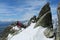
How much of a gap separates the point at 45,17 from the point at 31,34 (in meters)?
0.39

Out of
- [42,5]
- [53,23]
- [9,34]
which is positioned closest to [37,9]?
[42,5]

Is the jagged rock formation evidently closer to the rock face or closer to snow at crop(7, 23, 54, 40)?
snow at crop(7, 23, 54, 40)

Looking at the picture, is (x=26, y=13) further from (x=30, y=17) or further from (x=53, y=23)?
(x=53, y=23)

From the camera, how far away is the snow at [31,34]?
11.4 feet

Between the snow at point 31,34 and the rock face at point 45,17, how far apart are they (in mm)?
92

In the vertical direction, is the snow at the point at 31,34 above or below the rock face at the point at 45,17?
below

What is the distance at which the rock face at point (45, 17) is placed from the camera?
3.48 metres

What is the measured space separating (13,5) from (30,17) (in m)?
0.37

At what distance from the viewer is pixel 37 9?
3.48 metres

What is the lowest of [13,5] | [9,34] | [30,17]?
[9,34]

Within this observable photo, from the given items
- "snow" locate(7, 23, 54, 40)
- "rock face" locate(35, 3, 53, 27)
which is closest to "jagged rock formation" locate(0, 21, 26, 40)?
"snow" locate(7, 23, 54, 40)

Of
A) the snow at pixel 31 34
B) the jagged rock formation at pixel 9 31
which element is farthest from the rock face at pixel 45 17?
the jagged rock formation at pixel 9 31

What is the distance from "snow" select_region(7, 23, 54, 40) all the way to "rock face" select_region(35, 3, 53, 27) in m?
0.09

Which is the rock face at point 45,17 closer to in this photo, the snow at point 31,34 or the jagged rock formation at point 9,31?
the snow at point 31,34
